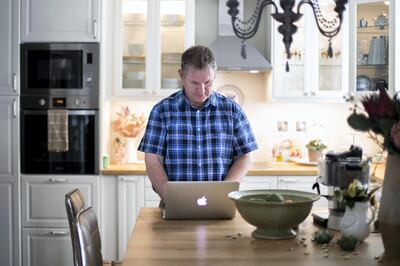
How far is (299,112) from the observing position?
16.0 feet

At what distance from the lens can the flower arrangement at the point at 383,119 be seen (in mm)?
1666

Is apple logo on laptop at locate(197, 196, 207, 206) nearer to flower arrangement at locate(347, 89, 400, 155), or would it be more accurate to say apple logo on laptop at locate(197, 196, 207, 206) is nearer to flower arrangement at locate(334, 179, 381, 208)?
flower arrangement at locate(334, 179, 381, 208)

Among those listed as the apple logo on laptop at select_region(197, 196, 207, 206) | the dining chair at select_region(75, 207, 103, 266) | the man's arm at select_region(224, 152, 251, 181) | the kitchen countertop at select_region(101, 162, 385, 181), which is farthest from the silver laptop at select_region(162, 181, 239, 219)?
the kitchen countertop at select_region(101, 162, 385, 181)

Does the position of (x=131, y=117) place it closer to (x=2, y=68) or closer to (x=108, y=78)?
(x=108, y=78)

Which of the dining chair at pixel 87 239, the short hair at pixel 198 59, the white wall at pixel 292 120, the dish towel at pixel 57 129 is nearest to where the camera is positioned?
the dining chair at pixel 87 239

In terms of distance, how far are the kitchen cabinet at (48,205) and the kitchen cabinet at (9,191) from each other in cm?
7

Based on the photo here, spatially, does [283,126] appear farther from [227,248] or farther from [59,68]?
[227,248]

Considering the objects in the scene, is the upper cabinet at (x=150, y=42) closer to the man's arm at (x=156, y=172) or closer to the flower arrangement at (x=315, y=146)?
the flower arrangement at (x=315, y=146)

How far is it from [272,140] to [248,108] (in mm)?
338

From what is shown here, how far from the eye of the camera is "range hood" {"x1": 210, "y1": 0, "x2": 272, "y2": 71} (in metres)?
4.48

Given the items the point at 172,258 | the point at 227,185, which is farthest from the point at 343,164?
the point at 172,258

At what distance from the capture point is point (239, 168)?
9.32 ft

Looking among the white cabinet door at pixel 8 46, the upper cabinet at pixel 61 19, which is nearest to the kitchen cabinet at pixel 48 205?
the white cabinet door at pixel 8 46

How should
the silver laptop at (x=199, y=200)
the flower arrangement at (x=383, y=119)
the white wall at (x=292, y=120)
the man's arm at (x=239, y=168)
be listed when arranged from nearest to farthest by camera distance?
the flower arrangement at (x=383, y=119)
the silver laptop at (x=199, y=200)
the man's arm at (x=239, y=168)
the white wall at (x=292, y=120)
